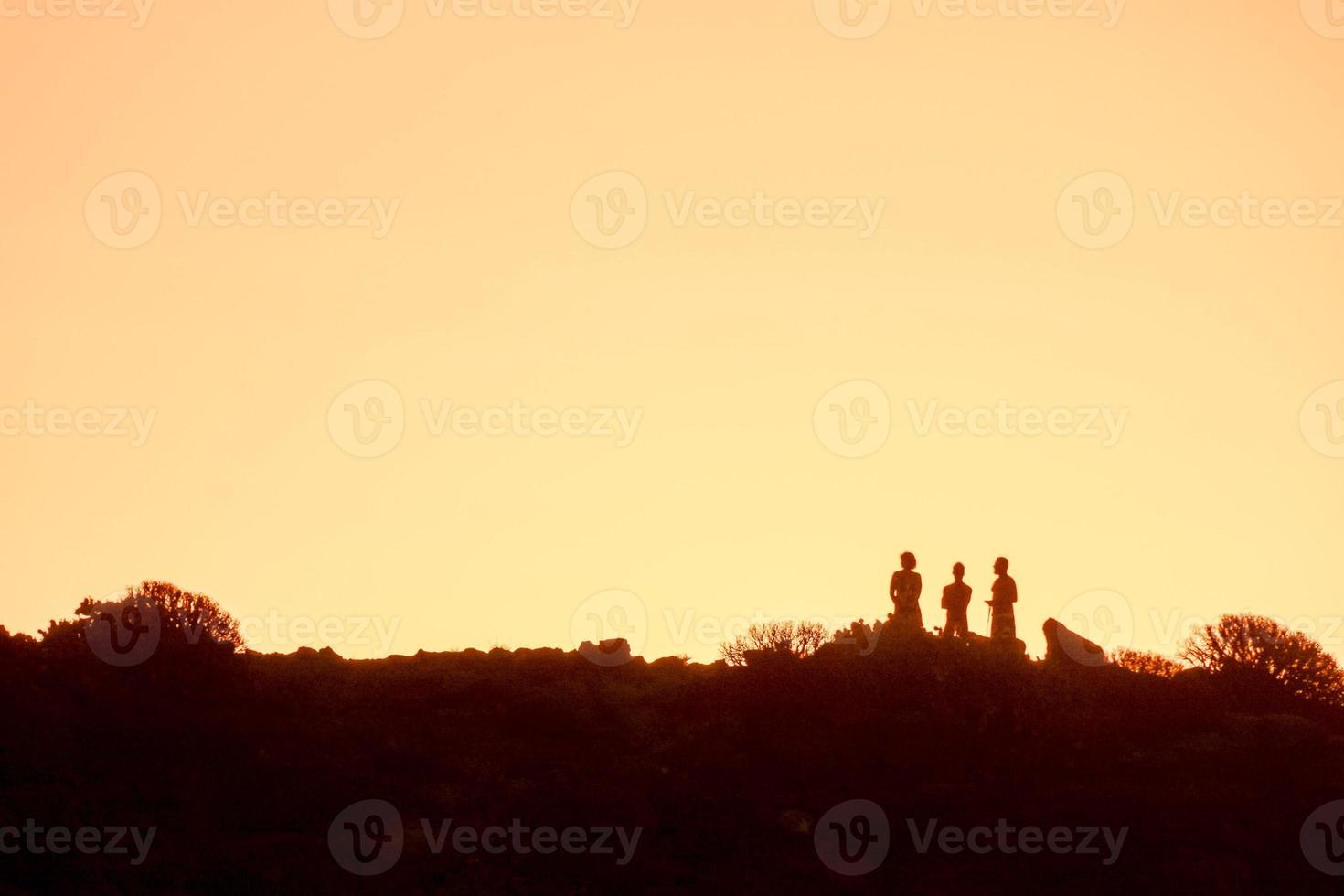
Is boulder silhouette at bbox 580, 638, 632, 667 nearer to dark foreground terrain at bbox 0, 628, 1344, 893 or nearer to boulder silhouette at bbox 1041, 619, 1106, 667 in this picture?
dark foreground terrain at bbox 0, 628, 1344, 893

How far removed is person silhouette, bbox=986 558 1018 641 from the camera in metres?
25.8

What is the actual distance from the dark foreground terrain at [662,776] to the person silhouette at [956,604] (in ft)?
3.26

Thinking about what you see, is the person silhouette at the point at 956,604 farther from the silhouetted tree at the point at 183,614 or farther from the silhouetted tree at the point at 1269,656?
the silhouetted tree at the point at 183,614

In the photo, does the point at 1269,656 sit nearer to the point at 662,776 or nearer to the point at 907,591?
the point at 907,591

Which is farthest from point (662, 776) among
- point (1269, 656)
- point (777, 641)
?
point (1269, 656)

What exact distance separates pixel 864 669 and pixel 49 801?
522 inches

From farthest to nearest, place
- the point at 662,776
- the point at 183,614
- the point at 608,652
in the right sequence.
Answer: the point at 608,652 < the point at 183,614 < the point at 662,776

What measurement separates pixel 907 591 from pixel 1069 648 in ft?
13.8

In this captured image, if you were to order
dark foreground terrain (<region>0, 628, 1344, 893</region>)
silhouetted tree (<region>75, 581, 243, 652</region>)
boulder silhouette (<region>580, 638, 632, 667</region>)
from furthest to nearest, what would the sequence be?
boulder silhouette (<region>580, 638, 632, 667</region>) → silhouetted tree (<region>75, 581, 243, 652</region>) → dark foreground terrain (<region>0, 628, 1344, 893</region>)

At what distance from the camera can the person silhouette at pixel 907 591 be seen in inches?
1006

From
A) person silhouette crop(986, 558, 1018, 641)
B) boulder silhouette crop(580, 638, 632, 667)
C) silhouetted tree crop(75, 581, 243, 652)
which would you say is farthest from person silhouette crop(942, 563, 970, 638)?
silhouetted tree crop(75, 581, 243, 652)

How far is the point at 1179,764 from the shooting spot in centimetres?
2333

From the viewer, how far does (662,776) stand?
22234mm

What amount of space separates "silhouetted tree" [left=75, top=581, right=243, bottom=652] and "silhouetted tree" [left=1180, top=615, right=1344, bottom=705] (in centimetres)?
1883
